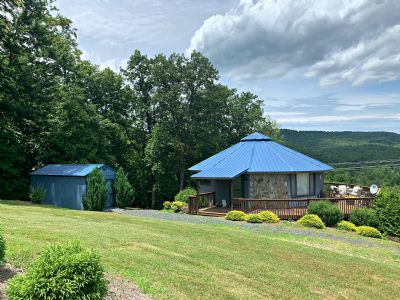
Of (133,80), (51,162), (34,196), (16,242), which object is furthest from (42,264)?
(133,80)

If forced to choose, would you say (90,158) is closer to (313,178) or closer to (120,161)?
(120,161)

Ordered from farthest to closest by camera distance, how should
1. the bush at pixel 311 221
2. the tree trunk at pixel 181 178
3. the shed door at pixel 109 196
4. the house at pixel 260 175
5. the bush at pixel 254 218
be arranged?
the tree trunk at pixel 181 178, the shed door at pixel 109 196, the house at pixel 260 175, the bush at pixel 254 218, the bush at pixel 311 221

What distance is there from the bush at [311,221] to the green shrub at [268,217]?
3.92 ft

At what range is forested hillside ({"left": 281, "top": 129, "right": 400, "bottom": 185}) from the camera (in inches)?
2530

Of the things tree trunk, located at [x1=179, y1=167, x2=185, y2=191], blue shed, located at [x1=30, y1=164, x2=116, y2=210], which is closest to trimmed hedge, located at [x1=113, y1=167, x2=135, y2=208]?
blue shed, located at [x1=30, y1=164, x2=116, y2=210]

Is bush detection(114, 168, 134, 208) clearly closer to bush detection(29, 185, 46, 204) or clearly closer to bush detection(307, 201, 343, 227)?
bush detection(29, 185, 46, 204)

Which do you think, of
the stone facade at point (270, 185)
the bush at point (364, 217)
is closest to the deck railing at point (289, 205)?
the bush at point (364, 217)

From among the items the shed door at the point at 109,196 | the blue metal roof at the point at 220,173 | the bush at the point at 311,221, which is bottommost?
the bush at the point at 311,221

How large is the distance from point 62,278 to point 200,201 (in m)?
19.1

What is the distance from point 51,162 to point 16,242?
22.4 meters

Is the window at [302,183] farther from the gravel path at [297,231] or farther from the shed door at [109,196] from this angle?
the shed door at [109,196]

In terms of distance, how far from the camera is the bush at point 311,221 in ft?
61.6

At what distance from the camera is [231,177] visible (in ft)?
75.8

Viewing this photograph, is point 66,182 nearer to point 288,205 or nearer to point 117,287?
point 288,205
